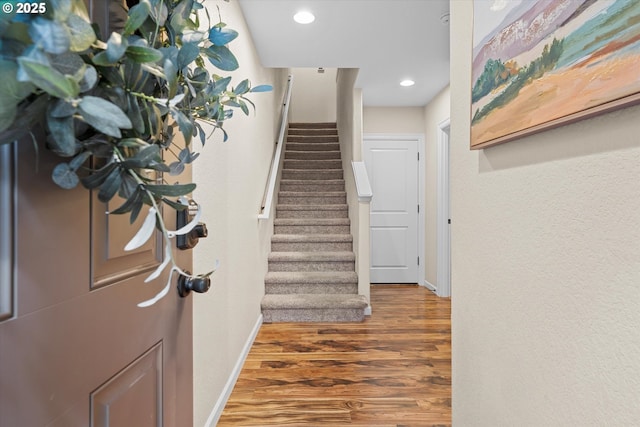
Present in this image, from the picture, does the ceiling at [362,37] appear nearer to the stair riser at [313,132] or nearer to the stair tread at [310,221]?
the stair tread at [310,221]

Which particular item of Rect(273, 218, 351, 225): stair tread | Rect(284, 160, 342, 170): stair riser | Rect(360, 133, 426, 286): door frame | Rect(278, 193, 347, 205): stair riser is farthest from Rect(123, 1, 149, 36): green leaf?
Rect(284, 160, 342, 170): stair riser

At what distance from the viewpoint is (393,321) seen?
311 centimetres

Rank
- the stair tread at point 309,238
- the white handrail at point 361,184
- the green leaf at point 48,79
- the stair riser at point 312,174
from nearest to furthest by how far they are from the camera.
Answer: the green leaf at point 48,79 < the white handrail at point 361,184 < the stair tread at point 309,238 < the stair riser at point 312,174

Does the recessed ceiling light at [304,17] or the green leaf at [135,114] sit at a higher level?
the recessed ceiling light at [304,17]

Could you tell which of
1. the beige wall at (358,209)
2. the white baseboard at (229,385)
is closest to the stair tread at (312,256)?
the beige wall at (358,209)

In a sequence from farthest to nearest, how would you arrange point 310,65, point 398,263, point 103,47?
point 398,263 < point 310,65 < point 103,47

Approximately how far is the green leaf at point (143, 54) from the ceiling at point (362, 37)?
200 centimetres

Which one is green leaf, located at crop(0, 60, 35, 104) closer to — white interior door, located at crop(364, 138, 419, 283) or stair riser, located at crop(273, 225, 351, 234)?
stair riser, located at crop(273, 225, 351, 234)

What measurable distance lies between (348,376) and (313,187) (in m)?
2.90

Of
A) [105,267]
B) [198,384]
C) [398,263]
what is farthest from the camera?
[398,263]

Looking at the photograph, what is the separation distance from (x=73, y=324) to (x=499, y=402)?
3.47ft

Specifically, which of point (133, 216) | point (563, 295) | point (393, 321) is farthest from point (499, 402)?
point (393, 321)

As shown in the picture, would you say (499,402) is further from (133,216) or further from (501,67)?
(133,216)

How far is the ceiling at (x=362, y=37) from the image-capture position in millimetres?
2148
